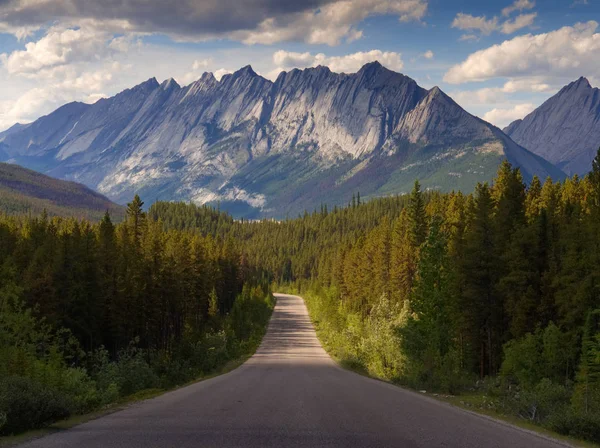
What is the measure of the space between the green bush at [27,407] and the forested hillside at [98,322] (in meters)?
0.02

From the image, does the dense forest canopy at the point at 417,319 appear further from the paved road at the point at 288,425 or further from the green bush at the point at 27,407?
the paved road at the point at 288,425

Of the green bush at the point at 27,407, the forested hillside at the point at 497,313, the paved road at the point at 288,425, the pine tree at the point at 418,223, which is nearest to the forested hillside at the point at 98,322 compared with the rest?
the green bush at the point at 27,407

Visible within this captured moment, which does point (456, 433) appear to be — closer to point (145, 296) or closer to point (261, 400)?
point (261, 400)

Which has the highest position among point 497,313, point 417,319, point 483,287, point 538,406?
point 483,287

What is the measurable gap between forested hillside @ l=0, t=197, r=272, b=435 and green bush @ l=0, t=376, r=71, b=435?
0.9 inches

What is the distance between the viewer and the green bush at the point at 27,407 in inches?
565

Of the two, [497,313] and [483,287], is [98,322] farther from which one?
[497,313]

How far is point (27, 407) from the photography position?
14.8m

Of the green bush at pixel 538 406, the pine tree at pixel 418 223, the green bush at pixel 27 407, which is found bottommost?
the green bush at pixel 538 406

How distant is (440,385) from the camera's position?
33.3 metres

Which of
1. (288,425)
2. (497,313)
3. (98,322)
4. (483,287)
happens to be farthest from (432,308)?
(288,425)

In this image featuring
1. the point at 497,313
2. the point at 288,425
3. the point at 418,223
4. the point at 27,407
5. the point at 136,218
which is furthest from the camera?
the point at 136,218

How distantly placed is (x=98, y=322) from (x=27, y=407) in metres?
47.0

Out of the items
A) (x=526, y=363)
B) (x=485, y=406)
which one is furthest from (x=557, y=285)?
(x=485, y=406)
